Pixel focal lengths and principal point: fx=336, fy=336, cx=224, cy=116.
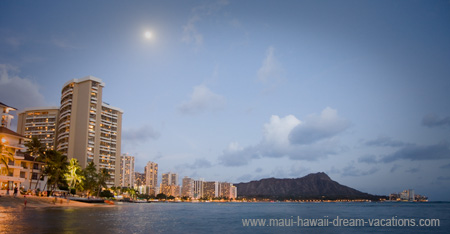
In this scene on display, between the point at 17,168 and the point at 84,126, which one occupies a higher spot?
the point at 84,126

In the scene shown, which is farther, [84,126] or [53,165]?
[84,126]

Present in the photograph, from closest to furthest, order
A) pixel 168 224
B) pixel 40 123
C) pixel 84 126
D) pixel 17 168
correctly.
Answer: pixel 168 224, pixel 17 168, pixel 84 126, pixel 40 123

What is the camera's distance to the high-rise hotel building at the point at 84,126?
162 meters

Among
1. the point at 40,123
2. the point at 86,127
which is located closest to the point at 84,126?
the point at 86,127

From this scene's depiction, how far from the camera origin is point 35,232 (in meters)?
29.8

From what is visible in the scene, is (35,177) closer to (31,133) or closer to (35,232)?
(35,232)

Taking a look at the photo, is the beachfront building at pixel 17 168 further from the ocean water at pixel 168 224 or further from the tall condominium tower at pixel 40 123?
the tall condominium tower at pixel 40 123

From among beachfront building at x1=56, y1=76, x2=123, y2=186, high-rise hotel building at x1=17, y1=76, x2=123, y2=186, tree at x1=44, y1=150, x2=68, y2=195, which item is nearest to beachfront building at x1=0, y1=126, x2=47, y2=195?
tree at x1=44, y1=150, x2=68, y2=195

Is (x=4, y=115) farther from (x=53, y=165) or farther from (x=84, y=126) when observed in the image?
(x=84, y=126)

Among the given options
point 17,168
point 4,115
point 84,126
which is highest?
point 84,126

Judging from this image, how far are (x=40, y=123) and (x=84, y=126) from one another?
143 ft

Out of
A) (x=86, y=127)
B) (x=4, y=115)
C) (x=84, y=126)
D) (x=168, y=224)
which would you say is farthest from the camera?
(x=84, y=126)

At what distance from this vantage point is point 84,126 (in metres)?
163

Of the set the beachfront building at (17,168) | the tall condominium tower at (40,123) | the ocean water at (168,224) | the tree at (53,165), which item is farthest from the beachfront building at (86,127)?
the ocean water at (168,224)
